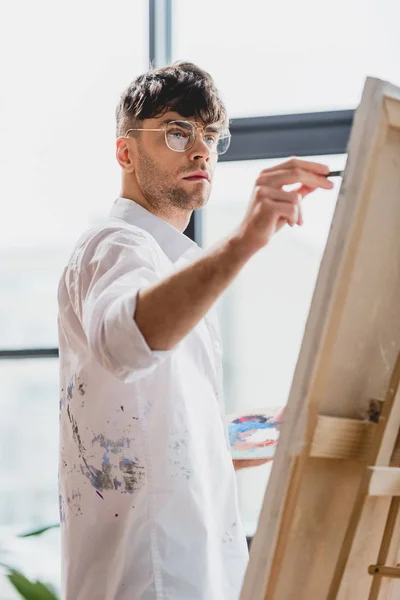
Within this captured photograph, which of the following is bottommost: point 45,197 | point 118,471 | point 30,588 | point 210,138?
point 30,588

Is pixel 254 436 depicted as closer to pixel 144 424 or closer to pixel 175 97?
pixel 144 424

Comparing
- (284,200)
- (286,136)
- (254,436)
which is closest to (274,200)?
(284,200)

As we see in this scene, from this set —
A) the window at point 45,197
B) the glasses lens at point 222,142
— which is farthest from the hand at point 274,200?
the window at point 45,197

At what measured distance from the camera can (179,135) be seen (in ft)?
5.37

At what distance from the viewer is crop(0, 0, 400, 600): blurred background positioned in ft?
8.27

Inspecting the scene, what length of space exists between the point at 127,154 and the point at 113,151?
99 cm

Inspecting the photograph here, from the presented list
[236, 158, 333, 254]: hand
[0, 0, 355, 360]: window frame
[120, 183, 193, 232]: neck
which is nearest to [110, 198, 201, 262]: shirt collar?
[120, 183, 193, 232]: neck

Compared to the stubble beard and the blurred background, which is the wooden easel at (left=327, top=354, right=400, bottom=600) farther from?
the blurred background

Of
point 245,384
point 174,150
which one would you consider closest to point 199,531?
point 174,150

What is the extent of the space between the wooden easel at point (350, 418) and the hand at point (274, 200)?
8 cm

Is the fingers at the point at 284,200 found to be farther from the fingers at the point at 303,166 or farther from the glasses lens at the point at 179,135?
the glasses lens at the point at 179,135

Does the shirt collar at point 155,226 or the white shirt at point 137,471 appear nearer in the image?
the white shirt at point 137,471

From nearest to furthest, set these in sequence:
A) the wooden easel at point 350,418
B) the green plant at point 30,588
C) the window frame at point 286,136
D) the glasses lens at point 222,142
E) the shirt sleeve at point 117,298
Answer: the wooden easel at point 350,418 < the shirt sleeve at point 117,298 < the glasses lens at point 222,142 < the green plant at point 30,588 < the window frame at point 286,136

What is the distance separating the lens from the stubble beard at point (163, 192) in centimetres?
161
